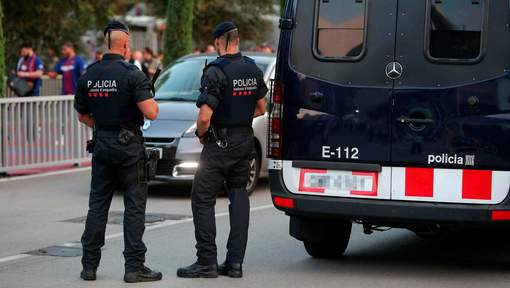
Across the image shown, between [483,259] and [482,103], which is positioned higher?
[482,103]

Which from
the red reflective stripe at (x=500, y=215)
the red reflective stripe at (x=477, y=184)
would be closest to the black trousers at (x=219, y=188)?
the red reflective stripe at (x=477, y=184)

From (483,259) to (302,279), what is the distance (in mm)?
1718

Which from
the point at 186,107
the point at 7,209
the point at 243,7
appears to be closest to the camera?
the point at 7,209

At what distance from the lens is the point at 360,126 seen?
8.16 metres

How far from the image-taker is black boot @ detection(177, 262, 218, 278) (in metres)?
8.37

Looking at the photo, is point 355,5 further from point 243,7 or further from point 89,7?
point 243,7

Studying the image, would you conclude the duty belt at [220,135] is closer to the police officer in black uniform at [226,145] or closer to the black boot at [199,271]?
the police officer in black uniform at [226,145]

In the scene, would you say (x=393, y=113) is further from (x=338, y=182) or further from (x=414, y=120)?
(x=338, y=182)

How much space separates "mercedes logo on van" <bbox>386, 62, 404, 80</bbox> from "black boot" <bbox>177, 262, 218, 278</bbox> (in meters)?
1.83

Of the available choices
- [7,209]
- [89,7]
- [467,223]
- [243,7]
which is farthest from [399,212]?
[243,7]

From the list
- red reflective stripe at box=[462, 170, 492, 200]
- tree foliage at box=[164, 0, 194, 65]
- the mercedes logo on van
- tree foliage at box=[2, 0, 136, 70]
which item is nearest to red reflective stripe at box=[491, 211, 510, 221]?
red reflective stripe at box=[462, 170, 492, 200]

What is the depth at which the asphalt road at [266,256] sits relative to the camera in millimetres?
8320

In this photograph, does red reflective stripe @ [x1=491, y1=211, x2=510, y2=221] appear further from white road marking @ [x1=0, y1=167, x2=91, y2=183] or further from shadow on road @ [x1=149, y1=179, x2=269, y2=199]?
white road marking @ [x1=0, y1=167, x2=91, y2=183]

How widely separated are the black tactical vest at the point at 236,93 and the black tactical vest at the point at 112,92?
0.59 metres
